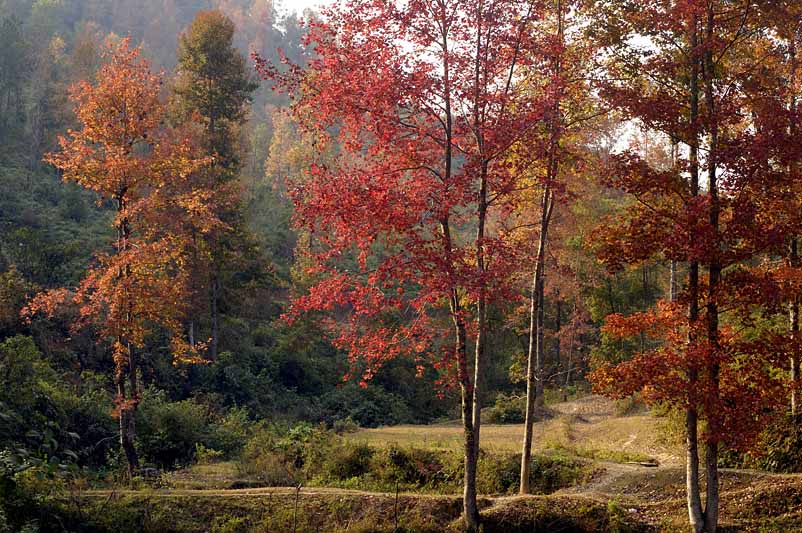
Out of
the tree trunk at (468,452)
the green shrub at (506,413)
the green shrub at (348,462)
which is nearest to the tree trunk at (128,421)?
the green shrub at (348,462)

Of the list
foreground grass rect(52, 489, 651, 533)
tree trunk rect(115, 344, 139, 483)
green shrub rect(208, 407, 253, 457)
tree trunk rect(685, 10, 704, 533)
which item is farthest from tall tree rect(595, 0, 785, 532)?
green shrub rect(208, 407, 253, 457)

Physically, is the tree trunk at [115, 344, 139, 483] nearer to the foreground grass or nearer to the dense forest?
the dense forest

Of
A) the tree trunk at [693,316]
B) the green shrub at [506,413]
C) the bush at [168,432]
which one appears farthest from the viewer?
the green shrub at [506,413]

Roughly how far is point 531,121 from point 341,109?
2.88 m

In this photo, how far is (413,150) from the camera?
11.1m

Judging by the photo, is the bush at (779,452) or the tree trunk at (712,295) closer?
the tree trunk at (712,295)

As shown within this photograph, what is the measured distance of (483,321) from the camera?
1102cm

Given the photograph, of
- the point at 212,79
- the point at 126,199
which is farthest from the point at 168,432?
the point at 212,79

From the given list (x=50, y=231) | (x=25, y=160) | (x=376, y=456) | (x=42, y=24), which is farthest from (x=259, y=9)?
(x=376, y=456)

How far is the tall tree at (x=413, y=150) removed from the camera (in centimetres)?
1031

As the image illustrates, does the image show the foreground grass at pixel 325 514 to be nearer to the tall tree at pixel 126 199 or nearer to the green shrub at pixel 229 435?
the tall tree at pixel 126 199

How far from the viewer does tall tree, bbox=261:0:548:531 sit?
1031cm

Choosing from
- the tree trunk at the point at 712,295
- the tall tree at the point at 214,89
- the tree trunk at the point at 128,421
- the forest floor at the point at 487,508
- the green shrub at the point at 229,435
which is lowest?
the green shrub at the point at 229,435

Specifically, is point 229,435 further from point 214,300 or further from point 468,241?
point 214,300
